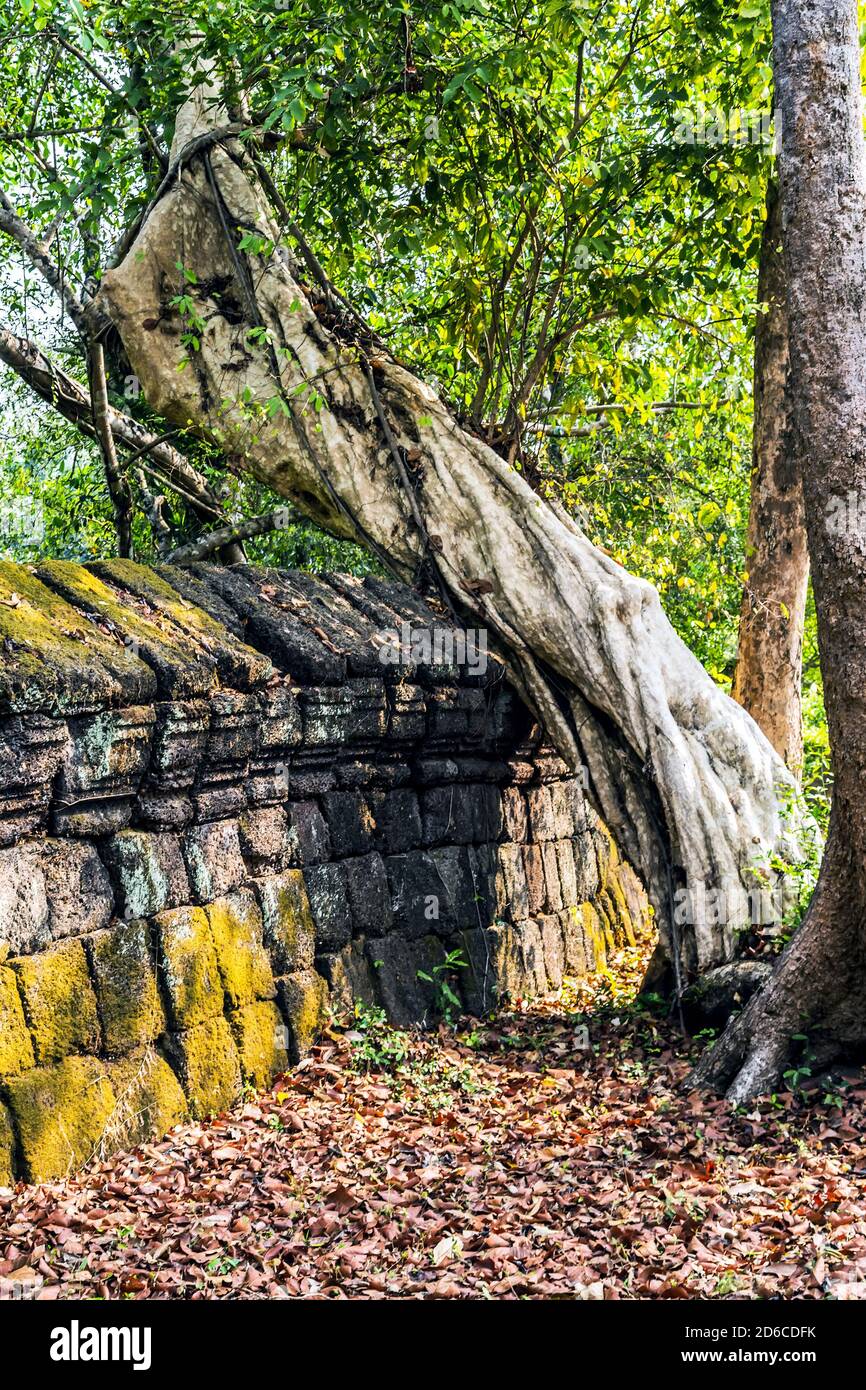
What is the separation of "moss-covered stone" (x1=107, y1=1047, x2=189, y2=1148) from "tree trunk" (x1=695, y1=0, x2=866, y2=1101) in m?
2.43

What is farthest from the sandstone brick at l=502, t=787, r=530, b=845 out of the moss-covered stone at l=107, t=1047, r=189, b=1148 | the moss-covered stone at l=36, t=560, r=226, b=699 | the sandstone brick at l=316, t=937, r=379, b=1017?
the moss-covered stone at l=107, t=1047, r=189, b=1148

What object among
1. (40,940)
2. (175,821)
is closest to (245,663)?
(175,821)

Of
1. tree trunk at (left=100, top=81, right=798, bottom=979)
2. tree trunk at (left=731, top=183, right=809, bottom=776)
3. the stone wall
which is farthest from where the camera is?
tree trunk at (left=731, top=183, right=809, bottom=776)

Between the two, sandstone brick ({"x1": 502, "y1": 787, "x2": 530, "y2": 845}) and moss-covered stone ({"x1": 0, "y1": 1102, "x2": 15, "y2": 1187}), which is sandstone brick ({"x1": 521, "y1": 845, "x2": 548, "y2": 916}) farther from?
moss-covered stone ({"x1": 0, "y1": 1102, "x2": 15, "y2": 1187})

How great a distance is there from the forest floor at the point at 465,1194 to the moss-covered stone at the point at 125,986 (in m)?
0.39

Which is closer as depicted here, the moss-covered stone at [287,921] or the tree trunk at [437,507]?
the moss-covered stone at [287,921]

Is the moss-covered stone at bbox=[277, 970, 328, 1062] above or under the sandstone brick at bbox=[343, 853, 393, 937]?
under

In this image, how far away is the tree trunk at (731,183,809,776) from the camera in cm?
685

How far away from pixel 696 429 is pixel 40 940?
7.76 meters

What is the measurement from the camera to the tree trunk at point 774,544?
6848 millimetres

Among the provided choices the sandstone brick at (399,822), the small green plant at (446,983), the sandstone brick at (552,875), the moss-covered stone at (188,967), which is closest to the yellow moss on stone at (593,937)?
the sandstone brick at (552,875)

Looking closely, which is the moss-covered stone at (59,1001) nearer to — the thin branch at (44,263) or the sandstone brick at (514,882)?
the sandstone brick at (514,882)

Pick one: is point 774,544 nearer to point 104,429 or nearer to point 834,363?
point 834,363

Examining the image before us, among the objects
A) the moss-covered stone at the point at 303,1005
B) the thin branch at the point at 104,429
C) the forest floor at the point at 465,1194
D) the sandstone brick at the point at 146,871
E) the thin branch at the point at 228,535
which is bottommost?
the forest floor at the point at 465,1194
